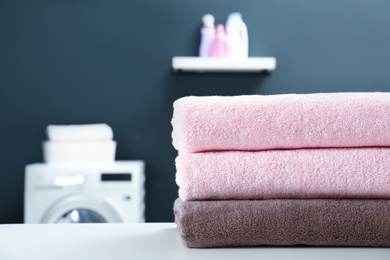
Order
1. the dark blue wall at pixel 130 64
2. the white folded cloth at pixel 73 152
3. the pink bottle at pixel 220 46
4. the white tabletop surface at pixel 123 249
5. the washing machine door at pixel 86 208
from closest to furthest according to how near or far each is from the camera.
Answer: the white tabletop surface at pixel 123 249
the washing machine door at pixel 86 208
the white folded cloth at pixel 73 152
the pink bottle at pixel 220 46
the dark blue wall at pixel 130 64

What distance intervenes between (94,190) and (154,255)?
7.51 ft

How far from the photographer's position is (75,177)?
9.35 feet

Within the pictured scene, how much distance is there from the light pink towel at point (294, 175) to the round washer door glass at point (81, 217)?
2.25m

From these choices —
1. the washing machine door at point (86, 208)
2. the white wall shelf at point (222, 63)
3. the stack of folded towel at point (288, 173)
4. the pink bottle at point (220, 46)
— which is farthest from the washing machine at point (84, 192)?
the stack of folded towel at point (288, 173)

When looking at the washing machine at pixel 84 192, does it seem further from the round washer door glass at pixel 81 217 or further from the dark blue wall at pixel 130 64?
the dark blue wall at pixel 130 64

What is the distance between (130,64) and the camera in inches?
132

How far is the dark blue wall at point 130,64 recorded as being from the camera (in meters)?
3.33

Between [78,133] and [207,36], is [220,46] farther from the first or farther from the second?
[78,133]

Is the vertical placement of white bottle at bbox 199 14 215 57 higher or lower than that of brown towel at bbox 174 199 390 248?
higher

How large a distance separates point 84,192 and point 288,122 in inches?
90.3

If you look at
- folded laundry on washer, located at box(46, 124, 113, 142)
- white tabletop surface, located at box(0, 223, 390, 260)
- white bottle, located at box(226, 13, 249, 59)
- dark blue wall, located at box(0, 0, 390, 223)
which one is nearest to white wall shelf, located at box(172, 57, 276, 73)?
white bottle, located at box(226, 13, 249, 59)

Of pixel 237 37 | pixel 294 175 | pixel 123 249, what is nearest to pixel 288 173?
pixel 294 175

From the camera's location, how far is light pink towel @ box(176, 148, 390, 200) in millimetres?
662

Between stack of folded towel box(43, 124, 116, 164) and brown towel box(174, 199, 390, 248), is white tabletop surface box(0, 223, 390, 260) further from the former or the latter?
stack of folded towel box(43, 124, 116, 164)
